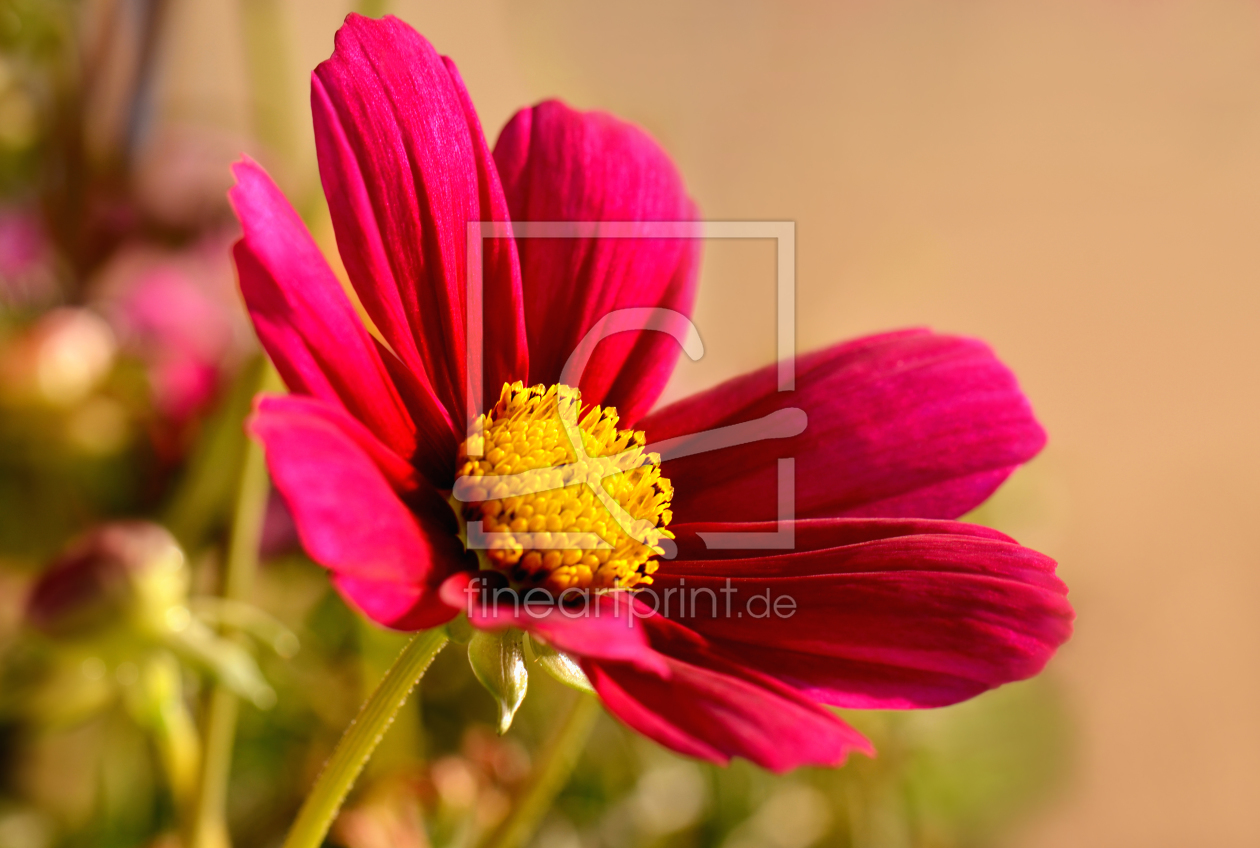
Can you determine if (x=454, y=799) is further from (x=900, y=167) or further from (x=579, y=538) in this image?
(x=900, y=167)

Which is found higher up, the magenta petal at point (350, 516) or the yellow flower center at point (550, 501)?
the magenta petal at point (350, 516)

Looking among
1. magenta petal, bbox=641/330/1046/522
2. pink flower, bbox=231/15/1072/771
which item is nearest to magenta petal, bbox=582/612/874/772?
pink flower, bbox=231/15/1072/771

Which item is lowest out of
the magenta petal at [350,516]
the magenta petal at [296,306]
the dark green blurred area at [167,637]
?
the dark green blurred area at [167,637]

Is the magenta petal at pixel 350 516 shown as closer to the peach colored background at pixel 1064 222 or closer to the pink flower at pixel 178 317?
the pink flower at pixel 178 317

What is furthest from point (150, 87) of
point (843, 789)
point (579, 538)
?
point (843, 789)

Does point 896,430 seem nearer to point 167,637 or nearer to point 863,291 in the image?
point 167,637

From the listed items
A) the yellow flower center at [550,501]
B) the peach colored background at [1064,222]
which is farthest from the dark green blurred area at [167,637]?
the peach colored background at [1064,222]
